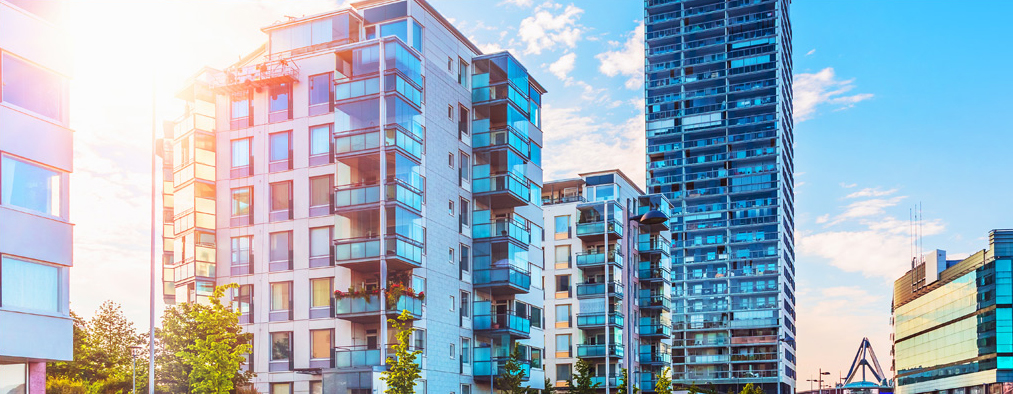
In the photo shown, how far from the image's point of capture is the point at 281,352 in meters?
54.6

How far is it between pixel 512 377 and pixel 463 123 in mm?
15406

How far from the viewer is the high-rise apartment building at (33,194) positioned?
97.6 feet

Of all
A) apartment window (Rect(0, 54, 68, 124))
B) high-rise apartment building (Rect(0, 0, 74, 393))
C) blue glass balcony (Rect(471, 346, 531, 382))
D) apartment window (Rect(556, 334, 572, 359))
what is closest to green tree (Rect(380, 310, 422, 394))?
blue glass balcony (Rect(471, 346, 531, 382))

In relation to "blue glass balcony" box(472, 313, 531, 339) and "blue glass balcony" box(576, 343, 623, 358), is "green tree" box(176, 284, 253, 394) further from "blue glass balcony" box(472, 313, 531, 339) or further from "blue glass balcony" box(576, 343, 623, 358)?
"blue glass balcony" box(576, 343, 623, 358)

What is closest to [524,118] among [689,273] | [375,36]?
[375,36]

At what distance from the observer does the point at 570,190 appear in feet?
311

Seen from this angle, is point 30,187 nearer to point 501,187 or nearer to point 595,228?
point 501,187

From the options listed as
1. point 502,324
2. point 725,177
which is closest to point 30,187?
point 502,324

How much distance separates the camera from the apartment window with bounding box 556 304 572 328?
3533 inches

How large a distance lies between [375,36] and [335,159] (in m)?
7.77

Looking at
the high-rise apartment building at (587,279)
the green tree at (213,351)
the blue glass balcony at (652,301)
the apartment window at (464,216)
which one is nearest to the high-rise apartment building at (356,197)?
the apartment window at (464,216)

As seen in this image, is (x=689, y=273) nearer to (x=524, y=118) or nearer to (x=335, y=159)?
(x=524, y=118)

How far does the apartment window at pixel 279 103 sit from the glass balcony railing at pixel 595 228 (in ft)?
123

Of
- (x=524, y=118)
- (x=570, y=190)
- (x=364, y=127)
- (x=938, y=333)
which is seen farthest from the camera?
(x=938, y=333)
